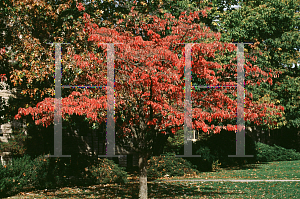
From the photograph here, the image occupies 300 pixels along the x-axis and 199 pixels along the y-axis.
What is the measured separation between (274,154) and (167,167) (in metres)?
15.7

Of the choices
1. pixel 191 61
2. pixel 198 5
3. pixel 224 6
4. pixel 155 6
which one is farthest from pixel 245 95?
pixel 224 6

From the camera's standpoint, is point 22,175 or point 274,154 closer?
point 22,175

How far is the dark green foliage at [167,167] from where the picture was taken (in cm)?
1955

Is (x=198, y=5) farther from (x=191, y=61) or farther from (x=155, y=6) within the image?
(x=191, y=61)

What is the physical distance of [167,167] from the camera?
19.8 meters

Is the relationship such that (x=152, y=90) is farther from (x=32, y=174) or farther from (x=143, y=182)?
(x=32, y=174)

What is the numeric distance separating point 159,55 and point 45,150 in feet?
39.1

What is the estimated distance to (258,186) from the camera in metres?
15.2

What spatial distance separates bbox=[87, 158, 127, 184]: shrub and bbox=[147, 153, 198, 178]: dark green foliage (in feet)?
8.77

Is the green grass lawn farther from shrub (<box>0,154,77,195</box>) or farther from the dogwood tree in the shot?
the dogwood tree

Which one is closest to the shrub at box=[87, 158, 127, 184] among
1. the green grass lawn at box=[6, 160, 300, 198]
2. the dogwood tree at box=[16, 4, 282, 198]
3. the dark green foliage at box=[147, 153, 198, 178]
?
the green grass lawn at box=[6, 160, 300, 198]

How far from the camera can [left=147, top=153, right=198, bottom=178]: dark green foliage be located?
1955cm

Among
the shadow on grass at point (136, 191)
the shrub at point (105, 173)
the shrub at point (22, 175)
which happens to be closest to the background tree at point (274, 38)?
the shadow on grass at point (136, 191)

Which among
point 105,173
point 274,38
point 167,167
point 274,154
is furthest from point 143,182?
point 274,154
